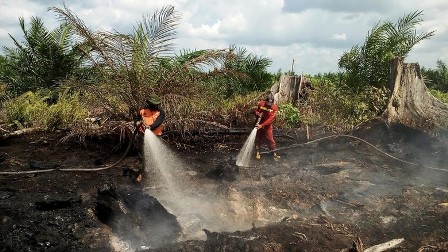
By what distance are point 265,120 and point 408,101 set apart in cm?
401

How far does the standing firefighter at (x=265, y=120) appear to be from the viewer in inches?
312

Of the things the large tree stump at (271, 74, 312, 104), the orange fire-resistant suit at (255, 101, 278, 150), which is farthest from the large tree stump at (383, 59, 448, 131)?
the large tree stump at (271, 74, 312, 104)

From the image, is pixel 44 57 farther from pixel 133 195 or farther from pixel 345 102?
pixel 345 102

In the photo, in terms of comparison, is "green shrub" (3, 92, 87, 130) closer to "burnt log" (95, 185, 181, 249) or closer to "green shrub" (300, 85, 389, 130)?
"burnt log" (95, 185, 181, 249)

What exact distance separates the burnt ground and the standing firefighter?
387 millimetres

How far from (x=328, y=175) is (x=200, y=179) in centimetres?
241

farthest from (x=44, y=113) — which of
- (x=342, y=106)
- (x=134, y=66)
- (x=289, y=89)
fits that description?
(x=342, y=106)

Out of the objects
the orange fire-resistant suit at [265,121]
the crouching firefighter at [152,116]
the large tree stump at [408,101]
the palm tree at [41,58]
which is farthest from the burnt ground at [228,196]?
the palm tree at [41,58]

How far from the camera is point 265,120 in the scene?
317 inches

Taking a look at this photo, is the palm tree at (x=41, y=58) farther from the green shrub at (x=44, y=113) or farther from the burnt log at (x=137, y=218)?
the burnt log at (x=137, y=218)

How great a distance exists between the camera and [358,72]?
39.4ft

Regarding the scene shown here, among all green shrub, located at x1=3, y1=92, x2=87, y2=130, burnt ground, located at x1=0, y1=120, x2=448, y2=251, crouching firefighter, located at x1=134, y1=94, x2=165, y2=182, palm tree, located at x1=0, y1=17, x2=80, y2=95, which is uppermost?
palm tree, located at x1=0, y1=17, x2=80, y2=95

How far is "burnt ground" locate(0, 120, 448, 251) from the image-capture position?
4773 mm

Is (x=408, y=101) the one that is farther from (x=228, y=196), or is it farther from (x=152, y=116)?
(x=152, y=116)
